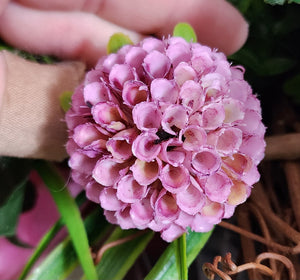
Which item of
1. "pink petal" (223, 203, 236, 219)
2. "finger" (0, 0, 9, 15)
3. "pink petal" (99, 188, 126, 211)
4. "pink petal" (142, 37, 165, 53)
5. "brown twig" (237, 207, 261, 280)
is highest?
"pink petal" (142, 37, 165, 53)

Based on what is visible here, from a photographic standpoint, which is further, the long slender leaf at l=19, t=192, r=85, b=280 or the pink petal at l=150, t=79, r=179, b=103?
the long slender leaf at l=19, t=192, r=85, b=280

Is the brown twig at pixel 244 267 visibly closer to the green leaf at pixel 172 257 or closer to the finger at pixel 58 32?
the green leaf at pixel 172 257

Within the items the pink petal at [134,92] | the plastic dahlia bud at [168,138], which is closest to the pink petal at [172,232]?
the plastic dahlia bud at [168,138]

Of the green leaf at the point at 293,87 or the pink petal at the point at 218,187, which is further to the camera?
the green leaf at the point at 293,87

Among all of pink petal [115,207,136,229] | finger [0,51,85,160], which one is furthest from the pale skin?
pink petal [115,207,136,229]

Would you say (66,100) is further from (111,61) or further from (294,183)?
(294,183)

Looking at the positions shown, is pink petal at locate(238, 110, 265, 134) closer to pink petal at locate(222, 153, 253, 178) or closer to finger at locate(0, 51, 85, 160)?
pink petal at locate(222, 153, 253, 178)

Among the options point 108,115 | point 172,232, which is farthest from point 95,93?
point 172,232
